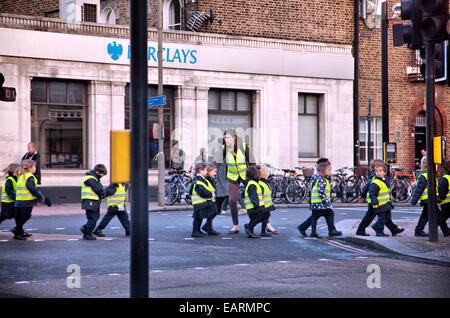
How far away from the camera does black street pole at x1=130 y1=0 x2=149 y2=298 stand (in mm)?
5703

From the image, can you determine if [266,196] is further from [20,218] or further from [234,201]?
[20,218]

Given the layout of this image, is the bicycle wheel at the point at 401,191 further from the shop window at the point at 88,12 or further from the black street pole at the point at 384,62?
the shop window at the point at 88,12

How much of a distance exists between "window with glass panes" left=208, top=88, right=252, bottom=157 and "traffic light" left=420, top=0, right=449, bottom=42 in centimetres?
1581

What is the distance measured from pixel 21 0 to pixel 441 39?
72.1 ft

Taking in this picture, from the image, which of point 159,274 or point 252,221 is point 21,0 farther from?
point 159,274

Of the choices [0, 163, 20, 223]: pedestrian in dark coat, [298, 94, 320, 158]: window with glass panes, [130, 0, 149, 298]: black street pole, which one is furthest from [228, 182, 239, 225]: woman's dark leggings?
[298, 94, 320, 158]: window with glass panes

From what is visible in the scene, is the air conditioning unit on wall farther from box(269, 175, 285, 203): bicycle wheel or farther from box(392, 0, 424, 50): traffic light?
box(392, 0, 424, 50): traffic light

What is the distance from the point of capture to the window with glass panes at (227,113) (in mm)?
26594

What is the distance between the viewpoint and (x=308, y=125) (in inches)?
1136

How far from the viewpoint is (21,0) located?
29.7m

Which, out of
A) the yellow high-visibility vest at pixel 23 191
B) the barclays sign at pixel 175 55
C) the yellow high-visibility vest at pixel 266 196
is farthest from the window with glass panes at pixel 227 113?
the yellow high-visibility vest at pixel 23 191

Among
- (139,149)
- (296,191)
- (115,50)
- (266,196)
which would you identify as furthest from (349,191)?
(139,149)
